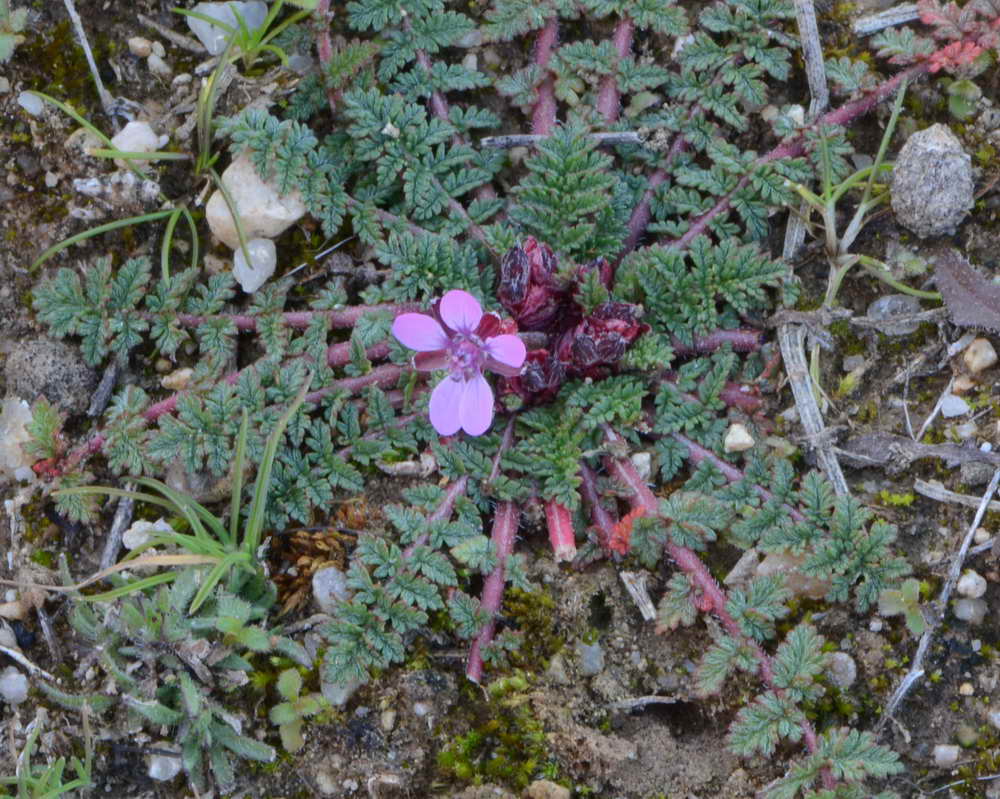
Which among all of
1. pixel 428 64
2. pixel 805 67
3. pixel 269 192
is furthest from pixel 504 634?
pixel 805 67

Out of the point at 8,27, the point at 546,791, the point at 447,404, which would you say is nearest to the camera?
the point at 546,791

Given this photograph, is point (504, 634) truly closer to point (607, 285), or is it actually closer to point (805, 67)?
point (607, 285)

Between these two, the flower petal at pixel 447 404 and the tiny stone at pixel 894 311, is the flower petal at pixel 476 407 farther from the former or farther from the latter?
the tiny stone at pixel 894 311

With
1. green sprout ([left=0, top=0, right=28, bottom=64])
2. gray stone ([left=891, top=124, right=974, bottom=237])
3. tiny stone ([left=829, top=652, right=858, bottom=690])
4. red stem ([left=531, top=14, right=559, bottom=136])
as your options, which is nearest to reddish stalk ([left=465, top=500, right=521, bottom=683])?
tiny stone ([left=829, top=652, right=858, bottom=690])

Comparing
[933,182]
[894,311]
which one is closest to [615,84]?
[933,182]

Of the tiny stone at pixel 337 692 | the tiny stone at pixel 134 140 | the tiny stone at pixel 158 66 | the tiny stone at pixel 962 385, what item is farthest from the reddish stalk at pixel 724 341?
the tiny stone at pixel 158 66

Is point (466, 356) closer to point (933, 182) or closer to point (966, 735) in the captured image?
point (933, 182)

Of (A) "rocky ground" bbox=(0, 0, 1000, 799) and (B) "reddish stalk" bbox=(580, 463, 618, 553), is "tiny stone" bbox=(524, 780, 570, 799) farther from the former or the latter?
(B) "reddish stalk" bbox=(580, 463, 618, 553)
